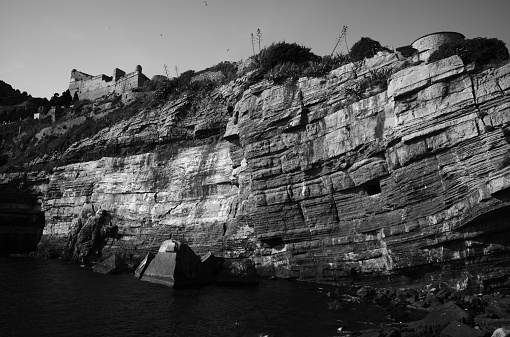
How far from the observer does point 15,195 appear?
1857 inches

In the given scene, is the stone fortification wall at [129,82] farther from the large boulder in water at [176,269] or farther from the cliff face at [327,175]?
the large boulder in water at [176,269]

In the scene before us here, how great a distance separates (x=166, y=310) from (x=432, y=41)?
2605 cm

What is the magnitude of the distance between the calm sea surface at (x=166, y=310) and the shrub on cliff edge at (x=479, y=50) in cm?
1652

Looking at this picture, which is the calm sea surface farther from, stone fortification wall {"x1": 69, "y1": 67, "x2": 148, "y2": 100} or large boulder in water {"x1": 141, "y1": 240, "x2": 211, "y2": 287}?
stone fortification wall {"x1": 69, "y1": 67, "x2": 148, "y2": 100}

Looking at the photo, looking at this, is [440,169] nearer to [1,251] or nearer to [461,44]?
[461,44]

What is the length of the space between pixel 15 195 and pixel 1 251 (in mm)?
7988

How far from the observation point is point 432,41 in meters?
24.9

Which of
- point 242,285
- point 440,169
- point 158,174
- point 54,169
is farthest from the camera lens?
point 54,169

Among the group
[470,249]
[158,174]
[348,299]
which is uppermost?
[158,174]

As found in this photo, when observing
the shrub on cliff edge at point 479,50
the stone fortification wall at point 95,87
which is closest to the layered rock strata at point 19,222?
the stone fortification wall at point 95,87

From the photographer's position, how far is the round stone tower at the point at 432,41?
24353 mm

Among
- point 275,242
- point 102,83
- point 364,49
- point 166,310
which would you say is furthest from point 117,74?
point 166,310

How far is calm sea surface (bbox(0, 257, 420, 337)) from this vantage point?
15.3 m

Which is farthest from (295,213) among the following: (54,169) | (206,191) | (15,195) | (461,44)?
(15,195)
